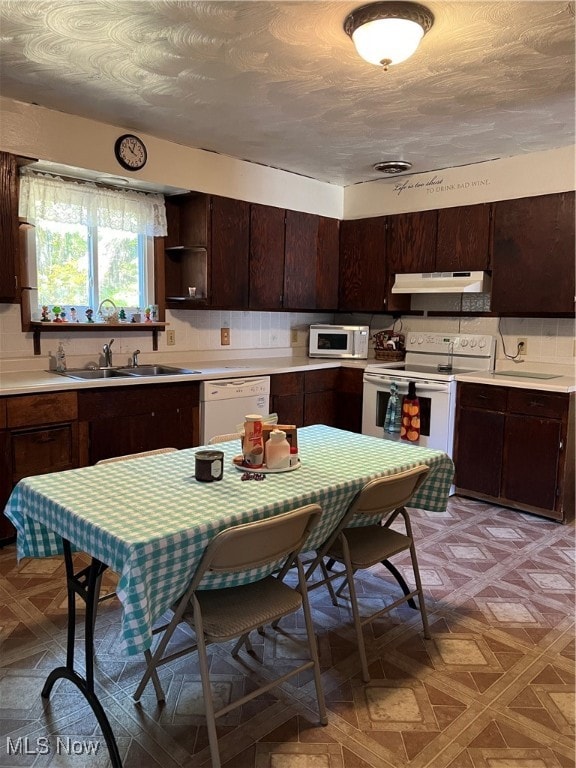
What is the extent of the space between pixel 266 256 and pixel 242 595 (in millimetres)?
3169

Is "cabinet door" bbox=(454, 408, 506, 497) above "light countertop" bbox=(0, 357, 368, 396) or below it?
below

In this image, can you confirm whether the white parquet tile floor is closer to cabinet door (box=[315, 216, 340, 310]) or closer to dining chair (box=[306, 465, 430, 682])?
dining chair (box=[306, 465, 430, 682])

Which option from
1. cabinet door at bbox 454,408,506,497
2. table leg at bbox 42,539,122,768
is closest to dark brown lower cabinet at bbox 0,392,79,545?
table leg at bbox 42,539,122,768

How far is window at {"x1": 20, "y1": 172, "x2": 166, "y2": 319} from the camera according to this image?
3.56 meters

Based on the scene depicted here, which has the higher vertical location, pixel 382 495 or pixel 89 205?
pixel 89 205

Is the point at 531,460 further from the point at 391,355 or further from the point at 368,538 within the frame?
the point at 368,538

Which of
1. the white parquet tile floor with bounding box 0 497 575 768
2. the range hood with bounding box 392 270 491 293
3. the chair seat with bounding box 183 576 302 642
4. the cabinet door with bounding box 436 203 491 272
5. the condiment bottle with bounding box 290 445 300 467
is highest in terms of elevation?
the cabinet door with bounding box 436 203 491 272

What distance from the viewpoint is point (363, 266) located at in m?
4.97

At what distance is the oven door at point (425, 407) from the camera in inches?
159

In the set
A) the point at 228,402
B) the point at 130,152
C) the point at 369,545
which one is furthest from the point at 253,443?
the point at 130,152

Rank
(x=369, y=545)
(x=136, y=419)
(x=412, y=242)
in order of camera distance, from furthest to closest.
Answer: (x=412, y=242)
(x=136, y=419)
(x=369, y=545)

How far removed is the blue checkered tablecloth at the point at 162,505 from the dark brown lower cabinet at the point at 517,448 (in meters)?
1.50

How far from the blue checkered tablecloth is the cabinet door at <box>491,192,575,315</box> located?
206 cm

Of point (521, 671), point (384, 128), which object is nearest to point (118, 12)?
point (384, 128)
